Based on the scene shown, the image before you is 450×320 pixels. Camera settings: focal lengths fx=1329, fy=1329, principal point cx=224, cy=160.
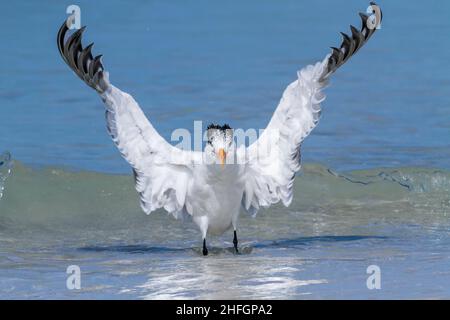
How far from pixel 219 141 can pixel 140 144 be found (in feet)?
3.05

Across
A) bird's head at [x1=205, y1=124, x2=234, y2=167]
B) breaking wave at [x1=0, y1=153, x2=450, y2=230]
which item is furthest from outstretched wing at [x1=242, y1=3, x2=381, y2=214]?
breaking wave at [x1=0, y1=153, x2=450, y2=230]

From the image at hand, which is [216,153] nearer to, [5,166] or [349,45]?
[349,45]

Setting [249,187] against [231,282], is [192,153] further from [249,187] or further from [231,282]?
[231,282]

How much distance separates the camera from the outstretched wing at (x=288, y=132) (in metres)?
12.9

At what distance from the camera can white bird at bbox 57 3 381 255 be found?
41.9 feet

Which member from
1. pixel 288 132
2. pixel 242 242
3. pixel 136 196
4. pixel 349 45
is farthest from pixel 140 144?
A: pixel 136 196

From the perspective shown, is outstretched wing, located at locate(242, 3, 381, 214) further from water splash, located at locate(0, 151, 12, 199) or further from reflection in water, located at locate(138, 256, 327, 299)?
water splash, located at locate(0, 151, 12, 199)

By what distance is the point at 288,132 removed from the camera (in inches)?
516

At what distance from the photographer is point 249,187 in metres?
13.4

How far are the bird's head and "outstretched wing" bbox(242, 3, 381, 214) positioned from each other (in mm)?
515

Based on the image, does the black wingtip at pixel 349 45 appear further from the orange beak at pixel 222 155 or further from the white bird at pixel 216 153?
the orange beak at pixel 222 155

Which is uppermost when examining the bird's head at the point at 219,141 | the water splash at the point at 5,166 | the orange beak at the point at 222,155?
the water splash at the point at 5,166

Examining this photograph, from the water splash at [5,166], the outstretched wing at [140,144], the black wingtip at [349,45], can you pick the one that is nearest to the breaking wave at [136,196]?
the water splash at [5,166]
